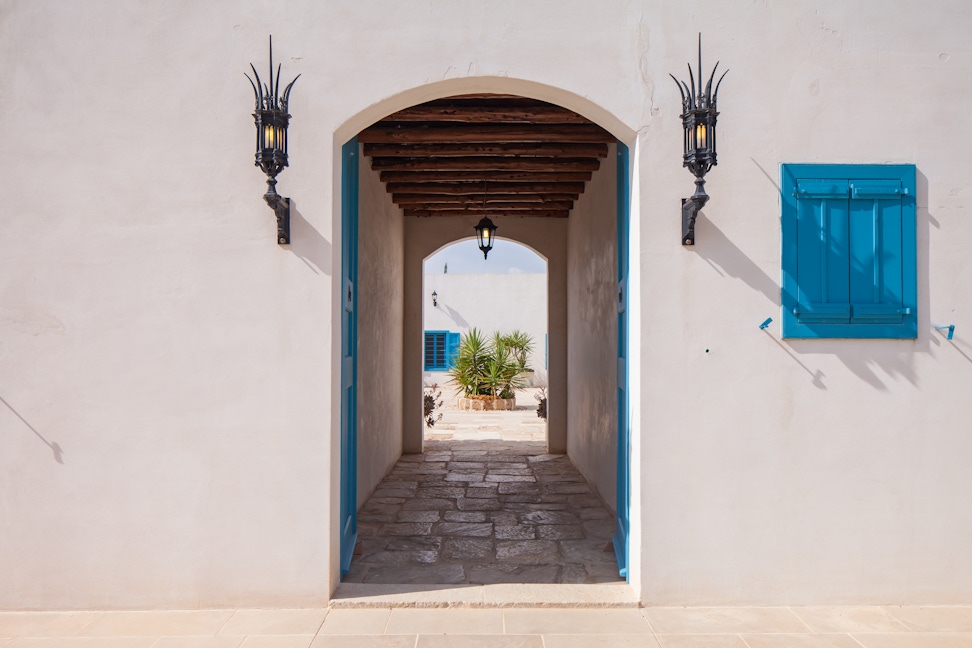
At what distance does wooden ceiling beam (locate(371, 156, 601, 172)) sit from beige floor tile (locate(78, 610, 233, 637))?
3.75 meters

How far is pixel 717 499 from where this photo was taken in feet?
10.6

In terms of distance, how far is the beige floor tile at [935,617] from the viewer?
3008mm

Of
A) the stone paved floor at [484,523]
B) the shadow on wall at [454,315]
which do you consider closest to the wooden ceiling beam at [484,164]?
the stone paved floor at [484,523]

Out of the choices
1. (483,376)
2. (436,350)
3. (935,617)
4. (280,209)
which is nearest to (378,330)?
(280,209)

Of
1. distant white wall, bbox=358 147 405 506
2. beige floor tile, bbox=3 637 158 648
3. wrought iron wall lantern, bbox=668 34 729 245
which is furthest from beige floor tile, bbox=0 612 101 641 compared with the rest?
wrought iron wall lantern, bbox=668 34 729 245

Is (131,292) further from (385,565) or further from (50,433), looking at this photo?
(385,565)

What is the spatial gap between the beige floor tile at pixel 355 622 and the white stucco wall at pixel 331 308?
0.15 m

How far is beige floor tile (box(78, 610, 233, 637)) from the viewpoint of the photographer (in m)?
2.97

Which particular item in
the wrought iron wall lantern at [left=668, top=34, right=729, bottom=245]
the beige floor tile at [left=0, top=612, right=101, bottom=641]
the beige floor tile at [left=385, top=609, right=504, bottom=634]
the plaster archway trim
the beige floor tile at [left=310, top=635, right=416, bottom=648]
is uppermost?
the plaster archway trim

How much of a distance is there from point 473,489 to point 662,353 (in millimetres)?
3186

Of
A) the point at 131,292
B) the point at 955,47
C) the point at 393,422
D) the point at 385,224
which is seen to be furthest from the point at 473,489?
the point at 955,47

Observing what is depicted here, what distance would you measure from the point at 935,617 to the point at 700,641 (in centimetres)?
117

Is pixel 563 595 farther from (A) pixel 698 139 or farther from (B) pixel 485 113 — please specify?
(B) pixel 485 113

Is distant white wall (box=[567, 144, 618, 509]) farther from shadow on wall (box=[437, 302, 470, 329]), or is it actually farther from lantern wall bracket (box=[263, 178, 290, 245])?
shadow on wall (box=[437, 302, 470, 329])
